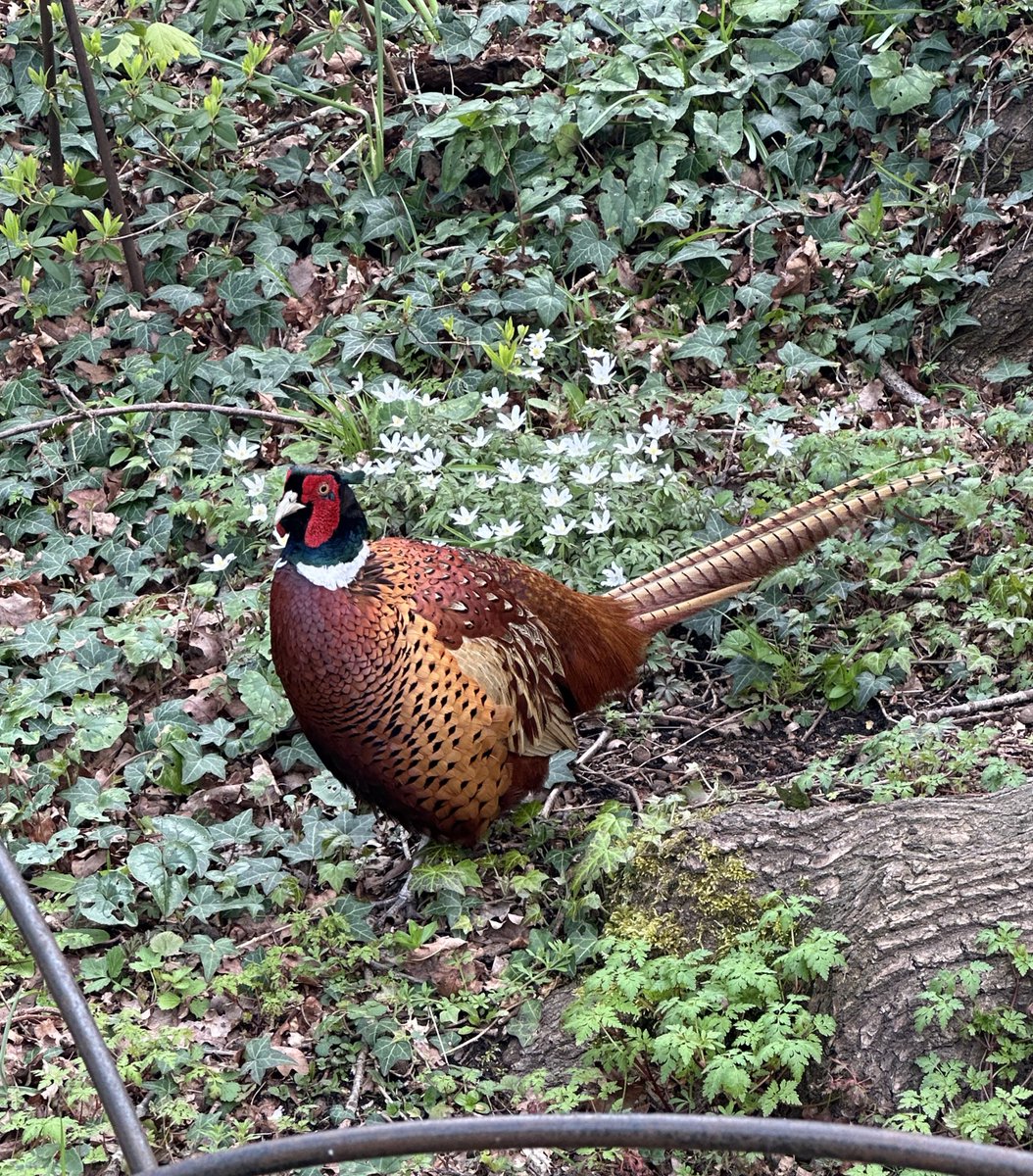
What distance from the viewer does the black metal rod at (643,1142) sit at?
1109mm

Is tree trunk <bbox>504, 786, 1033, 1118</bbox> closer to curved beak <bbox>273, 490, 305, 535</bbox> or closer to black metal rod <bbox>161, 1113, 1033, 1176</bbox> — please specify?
curved beak <bbox>273, 490, 305, 535</bbox>

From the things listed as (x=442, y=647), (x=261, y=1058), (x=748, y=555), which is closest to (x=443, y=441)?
(x=748, y=555)

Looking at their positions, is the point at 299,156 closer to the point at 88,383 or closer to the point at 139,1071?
the point at 88,383

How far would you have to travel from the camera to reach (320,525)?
3.47 m

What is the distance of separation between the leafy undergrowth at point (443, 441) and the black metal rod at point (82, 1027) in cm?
171

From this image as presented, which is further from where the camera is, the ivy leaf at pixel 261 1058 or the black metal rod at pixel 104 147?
the black metal rod at pixel 104 147

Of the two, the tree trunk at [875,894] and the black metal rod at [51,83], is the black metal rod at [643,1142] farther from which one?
the black metal rod at [51,83]

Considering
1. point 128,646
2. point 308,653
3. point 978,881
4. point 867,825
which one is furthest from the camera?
point 128,646

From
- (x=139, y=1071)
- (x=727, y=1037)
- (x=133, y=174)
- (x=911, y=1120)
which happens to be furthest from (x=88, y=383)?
(x=911, y=1120)

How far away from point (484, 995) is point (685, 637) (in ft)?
5.08

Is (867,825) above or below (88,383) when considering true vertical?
below

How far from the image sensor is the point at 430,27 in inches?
221

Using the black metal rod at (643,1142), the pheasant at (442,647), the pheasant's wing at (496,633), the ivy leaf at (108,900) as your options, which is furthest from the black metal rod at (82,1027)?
the ivy leaf at (108,900)

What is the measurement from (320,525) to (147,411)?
1872 mm
